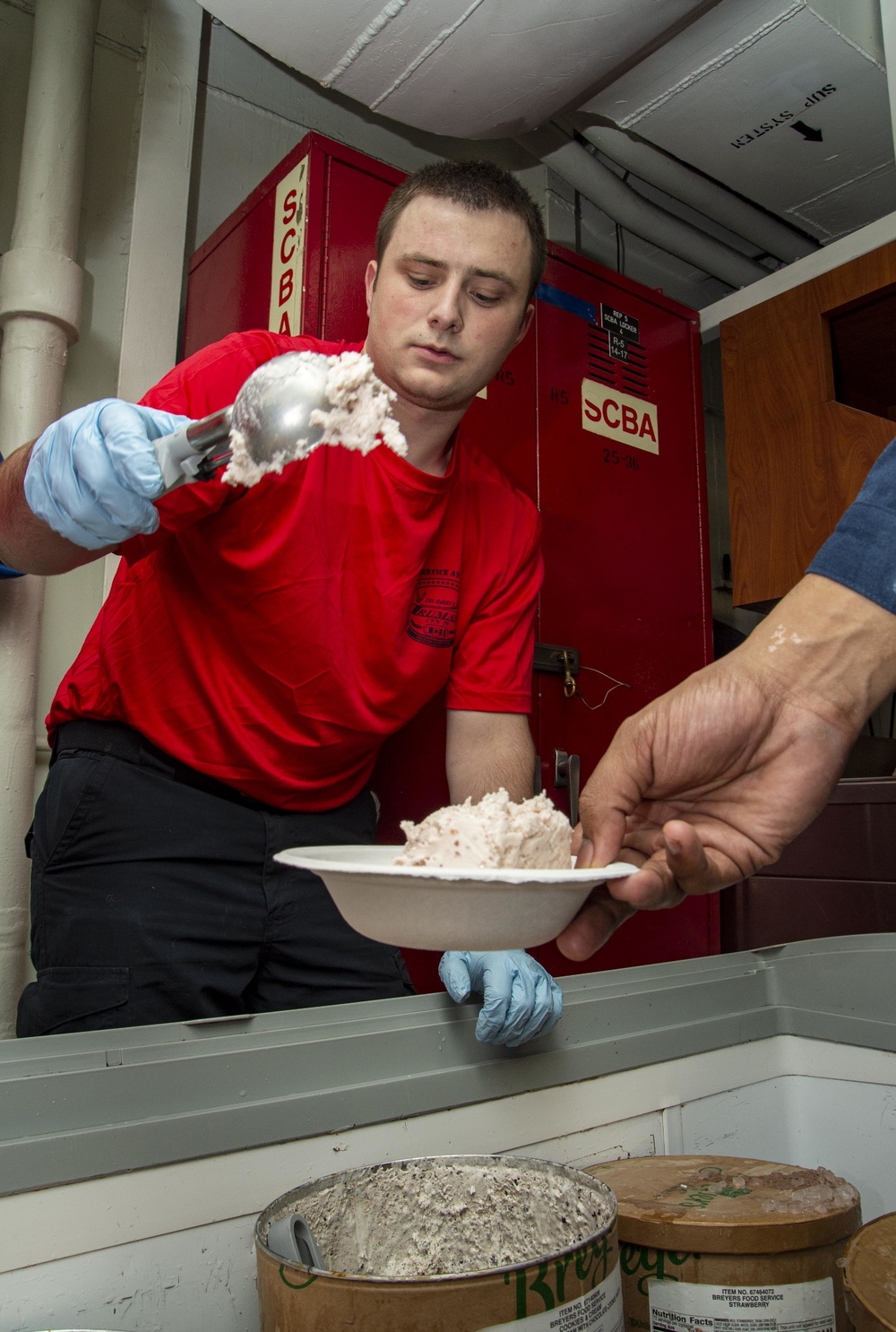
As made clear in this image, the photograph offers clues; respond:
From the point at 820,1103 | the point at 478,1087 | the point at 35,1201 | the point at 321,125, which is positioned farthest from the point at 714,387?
the point at 35,1201

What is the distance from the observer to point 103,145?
230 cm

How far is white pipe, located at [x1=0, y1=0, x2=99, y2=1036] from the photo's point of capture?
1.87m

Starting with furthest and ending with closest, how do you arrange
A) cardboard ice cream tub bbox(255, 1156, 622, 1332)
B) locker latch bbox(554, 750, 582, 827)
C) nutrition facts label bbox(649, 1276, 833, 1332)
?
1. locker latch bbox(554, 750, 582, 827)
2. nutrition facts label bbox(649, 1276, 833, 1332)
3. cardboard ice cream tub bbox(255, 1156, 622, 1332)

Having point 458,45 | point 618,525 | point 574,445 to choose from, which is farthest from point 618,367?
point 458,45

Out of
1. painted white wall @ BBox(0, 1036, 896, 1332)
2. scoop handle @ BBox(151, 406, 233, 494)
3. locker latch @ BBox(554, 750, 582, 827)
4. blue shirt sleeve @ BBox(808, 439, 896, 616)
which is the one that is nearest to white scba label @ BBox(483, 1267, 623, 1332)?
painted white wall @ BBox(0, 1036, 896, 1332)

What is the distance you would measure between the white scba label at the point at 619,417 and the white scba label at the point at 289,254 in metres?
0.76

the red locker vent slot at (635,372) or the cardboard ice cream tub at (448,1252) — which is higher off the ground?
the red locker vent slot at (635,372)

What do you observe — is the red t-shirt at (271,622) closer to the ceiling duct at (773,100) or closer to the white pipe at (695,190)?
the ceiling duct at (773,100)

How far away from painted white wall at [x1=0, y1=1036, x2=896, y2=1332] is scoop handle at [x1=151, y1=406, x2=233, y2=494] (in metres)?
0.67

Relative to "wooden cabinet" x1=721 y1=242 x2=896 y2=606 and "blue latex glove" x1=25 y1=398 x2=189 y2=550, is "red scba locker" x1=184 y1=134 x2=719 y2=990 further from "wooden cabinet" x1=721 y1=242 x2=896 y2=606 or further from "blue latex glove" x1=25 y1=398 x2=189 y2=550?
"blue latex glove" x1=25 y1=398 x2=189 y2=550

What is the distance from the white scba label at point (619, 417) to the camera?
231 centimetres

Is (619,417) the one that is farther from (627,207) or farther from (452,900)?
(452,900)

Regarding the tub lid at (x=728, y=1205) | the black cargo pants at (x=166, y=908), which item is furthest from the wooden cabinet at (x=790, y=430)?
the tub lid at (x=728, y=1205)

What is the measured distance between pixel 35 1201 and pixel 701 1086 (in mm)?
820
